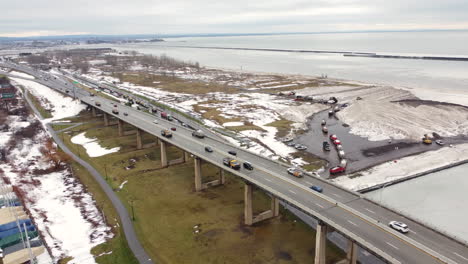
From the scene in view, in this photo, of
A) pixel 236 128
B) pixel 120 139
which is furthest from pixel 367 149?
pixel 120 139

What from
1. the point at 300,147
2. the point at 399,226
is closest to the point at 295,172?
the point at 399,226

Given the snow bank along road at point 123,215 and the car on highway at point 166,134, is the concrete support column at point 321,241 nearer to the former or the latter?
the snow bank along road at point 123,215

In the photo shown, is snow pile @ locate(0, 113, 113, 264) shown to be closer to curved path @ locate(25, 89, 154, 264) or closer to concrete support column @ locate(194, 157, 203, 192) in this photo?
curved path @ locate(25, 89, 154, 264)

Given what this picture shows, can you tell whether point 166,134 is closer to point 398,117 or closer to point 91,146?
point 91,146

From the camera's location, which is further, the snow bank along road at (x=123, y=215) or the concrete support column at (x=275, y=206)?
the concrete support column at (x=275, y=206)

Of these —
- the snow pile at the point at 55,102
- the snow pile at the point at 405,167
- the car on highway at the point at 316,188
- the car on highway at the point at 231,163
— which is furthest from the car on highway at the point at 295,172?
the snow pile at the point at 55,102

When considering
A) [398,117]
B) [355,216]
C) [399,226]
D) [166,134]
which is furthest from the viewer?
[398,117]

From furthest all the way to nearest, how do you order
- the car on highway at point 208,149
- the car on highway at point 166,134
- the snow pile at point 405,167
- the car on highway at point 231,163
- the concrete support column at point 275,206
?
the car on highway at point 166,134
the snow pile at point 405,167
the car on highway at point 208,149
the concrete support column at point 275,206
the car on highway at point 231,163
